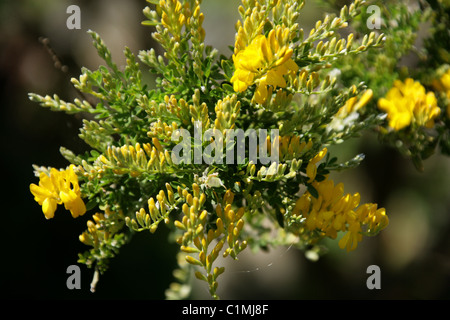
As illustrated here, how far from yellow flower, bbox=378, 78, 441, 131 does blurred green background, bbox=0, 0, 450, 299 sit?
35.6 inches

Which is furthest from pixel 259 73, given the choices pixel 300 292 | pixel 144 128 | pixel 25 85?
pixel 25 85

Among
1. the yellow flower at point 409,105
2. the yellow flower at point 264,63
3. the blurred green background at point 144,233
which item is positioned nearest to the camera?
the yellow flower at point 264,63

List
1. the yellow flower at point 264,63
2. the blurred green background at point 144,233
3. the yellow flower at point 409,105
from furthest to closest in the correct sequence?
1. the blurred green background at point 144,233
2. the yellow flower at point 409,105
3. the yellow flower at point 264,63

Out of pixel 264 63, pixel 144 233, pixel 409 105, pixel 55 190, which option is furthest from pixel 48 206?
pixel 144 233

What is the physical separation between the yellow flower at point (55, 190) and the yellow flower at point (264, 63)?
27 cm

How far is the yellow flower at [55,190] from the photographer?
2.26ft

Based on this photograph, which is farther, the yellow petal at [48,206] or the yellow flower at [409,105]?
the yellow flower at [409,105]

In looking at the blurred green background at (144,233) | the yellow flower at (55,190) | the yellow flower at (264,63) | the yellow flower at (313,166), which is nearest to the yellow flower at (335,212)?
the yellow flower at (313,166)

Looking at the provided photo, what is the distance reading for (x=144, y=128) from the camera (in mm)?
747

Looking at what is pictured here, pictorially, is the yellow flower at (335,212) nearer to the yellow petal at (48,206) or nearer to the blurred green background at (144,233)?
the yellow petal at (48,206)

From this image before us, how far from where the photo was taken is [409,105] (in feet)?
2.77

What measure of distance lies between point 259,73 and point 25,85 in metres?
1.88

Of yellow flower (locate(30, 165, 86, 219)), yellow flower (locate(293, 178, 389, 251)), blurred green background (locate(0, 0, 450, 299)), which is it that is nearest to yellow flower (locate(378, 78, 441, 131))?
yellow flower (locate(293, 178, 389, 251))

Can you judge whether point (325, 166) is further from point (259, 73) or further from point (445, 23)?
point (445, 23)
